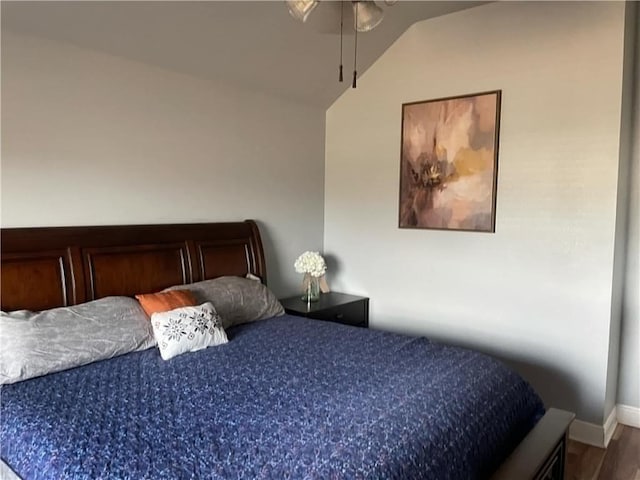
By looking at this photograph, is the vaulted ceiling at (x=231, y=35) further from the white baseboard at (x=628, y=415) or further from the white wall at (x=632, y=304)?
the white baseboard at (x=628, y=415)

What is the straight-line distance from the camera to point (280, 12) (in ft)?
9.09

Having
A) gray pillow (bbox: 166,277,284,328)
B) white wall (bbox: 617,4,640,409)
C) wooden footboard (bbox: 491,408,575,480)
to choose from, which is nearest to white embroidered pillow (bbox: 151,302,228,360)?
gray pillow (bbox: 166,277,284,328)

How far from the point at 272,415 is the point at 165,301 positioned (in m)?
1.13

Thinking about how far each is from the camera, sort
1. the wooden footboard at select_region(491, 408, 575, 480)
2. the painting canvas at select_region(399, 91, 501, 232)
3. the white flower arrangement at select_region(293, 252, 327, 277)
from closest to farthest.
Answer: the wooden footboard at select_region(491, 408, 575, 480), the painting canvas at select_region(399, 91, 501, 232), the white flower arrangement at select_region(293, 252, 327, 277)

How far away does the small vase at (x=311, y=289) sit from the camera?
3.66 meters

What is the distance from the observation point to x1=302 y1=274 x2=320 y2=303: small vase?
3656 mm

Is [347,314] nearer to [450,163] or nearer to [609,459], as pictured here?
[450,163]

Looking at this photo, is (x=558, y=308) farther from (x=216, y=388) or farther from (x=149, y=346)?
(x=149, y=346)

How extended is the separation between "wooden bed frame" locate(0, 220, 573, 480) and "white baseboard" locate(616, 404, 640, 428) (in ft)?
4.75

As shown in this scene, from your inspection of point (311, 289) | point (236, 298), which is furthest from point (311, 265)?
point (236, 298)

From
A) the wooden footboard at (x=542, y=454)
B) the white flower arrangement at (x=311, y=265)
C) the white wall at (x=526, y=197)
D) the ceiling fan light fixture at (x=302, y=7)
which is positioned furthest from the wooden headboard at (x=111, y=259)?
the wooden footboard at (x=542, y=454)

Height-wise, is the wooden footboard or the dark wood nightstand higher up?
the dark wood nightstand

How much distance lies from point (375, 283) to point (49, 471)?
2787mm

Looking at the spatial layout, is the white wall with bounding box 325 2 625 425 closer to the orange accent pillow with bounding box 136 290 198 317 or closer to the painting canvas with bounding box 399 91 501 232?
the painting canvas with bounding box 399 91 501 232
